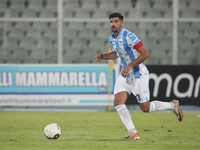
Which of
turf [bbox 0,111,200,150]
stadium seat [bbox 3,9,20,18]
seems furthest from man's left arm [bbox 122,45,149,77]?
stadium seat [bbox 3,9,20,18]

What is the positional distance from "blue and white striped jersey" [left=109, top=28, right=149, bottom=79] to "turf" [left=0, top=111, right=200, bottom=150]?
1.15m

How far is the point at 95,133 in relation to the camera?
804 centimetres

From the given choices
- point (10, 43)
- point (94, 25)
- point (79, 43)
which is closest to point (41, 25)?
point (10, 43)

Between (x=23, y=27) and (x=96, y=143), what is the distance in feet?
31.8


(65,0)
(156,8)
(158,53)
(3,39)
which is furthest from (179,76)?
(3,39)

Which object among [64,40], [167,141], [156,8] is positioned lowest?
[167,141]

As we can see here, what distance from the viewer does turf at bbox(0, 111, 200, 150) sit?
251 inches

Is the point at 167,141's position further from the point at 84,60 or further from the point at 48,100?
the point at 84,60

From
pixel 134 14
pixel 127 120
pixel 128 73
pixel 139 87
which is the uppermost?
pixel 134 14

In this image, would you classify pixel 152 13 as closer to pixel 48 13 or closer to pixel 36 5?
pixel 48 13

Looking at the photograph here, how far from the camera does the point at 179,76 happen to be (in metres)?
13.0

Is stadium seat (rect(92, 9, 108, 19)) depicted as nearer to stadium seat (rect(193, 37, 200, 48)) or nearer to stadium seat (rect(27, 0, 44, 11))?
stadium seat (rect(27, 0, 44, 11))

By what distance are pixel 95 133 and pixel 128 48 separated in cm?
191

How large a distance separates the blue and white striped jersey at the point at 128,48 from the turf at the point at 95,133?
3.76 feet
